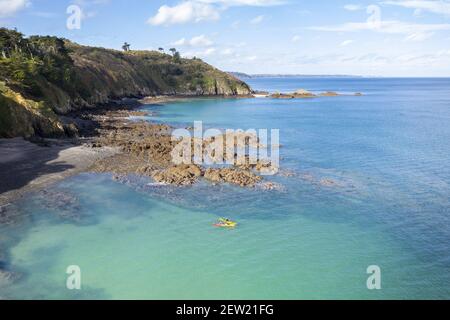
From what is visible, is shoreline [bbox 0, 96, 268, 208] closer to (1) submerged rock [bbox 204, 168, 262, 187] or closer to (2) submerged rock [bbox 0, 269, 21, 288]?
(1) submerged rock [bbox 204, 168, 262, 187]

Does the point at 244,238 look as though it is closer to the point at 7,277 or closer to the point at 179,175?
the point at 7,277

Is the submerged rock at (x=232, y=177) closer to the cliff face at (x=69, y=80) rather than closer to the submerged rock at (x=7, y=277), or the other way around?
the submerged rock at (x=7, y=277)

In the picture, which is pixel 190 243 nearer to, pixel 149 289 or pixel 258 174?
pixel 149 289

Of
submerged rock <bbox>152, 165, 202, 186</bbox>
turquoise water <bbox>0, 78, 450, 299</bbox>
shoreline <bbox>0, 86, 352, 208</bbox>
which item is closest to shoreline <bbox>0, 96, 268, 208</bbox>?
shoreline <bbox>0, 86, 352, 208</bbox>

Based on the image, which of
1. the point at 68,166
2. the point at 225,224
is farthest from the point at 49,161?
the point at 225,224

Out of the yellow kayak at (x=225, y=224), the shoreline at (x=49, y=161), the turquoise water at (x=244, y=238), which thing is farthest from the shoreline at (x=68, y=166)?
the yellow kayak at (x=225, y=224)
